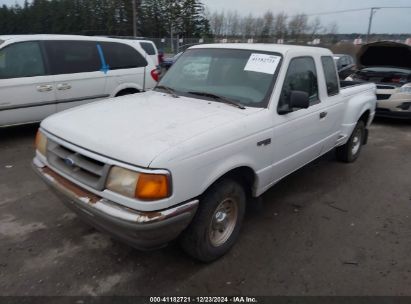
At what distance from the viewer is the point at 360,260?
3344 millimetres

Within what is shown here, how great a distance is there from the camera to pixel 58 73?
6500 mm

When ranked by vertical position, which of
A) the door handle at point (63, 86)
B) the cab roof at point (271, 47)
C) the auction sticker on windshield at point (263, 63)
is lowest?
the door handle at point (63, 86)

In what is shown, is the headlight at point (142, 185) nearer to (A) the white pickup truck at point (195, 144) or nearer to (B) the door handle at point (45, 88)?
(A) the white pickup truck at point (195, 144)

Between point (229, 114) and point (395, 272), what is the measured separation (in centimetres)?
205

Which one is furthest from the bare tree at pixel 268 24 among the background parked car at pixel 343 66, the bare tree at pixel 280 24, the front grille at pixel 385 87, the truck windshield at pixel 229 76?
the truck windshield at pixel 229 76

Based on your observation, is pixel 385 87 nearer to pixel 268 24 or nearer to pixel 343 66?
pixel 343 66

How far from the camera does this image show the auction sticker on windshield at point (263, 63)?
3621 millimetres

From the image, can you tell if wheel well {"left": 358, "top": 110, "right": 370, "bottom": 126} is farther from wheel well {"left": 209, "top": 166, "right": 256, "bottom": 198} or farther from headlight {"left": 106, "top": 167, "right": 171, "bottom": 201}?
headlight {"left": 106, "top": 167, "right": 171, "bottom": 201}

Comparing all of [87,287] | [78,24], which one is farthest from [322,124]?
[78,24]

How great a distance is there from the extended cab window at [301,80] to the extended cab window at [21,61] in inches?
181

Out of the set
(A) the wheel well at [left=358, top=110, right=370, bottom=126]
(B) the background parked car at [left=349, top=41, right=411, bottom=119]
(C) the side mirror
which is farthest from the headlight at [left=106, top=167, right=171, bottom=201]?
(B) the background parked car at [left=349, top=41, right=411, bottom=119]

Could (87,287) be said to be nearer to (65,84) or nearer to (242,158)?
(242,158)

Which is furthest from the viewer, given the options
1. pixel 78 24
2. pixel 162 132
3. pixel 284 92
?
pixel 78 24

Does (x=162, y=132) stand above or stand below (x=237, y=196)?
above
